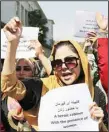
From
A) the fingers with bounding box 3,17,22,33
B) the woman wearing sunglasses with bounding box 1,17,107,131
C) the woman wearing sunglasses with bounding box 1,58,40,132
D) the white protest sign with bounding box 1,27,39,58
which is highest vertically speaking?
the fingers with bounding box 3,17,22,33

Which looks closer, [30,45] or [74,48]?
[74,48]

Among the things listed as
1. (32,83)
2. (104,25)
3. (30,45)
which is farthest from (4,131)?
(104,25)

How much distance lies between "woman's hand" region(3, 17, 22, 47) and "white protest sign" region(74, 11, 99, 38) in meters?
0.80

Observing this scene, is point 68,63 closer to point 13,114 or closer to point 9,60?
point 9,60

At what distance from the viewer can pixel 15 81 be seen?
2234mm

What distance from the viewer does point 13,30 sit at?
2.19 meters

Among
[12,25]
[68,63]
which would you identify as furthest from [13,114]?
[12,25]

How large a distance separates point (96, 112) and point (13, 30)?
2.23 ft

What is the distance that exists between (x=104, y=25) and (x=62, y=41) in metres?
0.43

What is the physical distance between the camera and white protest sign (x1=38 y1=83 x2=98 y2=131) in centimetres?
232

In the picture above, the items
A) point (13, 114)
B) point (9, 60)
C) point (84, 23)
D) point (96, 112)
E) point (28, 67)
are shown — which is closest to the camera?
point (9, 60)

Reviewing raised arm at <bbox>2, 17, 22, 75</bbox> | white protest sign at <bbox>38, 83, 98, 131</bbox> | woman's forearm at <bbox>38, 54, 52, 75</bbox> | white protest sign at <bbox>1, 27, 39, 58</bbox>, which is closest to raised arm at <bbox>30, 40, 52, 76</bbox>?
woman's forearm at <bbox>38, 54, 52, 75</bbox>

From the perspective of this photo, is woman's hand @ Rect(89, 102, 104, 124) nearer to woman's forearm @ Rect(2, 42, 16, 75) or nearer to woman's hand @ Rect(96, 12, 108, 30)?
woman's forearm @ Rect(2, 42, 16, 75)

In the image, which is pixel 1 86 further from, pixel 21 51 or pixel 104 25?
pixel 104 25
